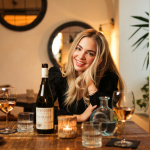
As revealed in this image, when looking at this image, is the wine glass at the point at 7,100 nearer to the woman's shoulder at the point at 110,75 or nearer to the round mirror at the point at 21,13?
the woman's shoulder at the point at 110,75

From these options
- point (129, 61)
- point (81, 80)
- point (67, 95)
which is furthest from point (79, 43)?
point (129, 61)

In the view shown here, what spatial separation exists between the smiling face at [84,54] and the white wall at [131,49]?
6.53ft

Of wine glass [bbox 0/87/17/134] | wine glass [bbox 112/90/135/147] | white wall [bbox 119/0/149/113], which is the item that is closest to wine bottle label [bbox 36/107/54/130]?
wine glass [bbox 0/87/17/134]

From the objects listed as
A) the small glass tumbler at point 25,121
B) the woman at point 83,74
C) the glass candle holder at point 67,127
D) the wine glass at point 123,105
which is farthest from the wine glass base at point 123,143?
the woman at point 83,74

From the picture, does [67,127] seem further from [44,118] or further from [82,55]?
[82,55]

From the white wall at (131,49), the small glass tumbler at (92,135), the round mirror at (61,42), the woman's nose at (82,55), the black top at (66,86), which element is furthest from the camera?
the round mirror at (61,42)

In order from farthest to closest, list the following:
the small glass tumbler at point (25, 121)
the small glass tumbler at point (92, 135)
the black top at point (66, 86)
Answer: the black top at point (66, 86) < the small glass tumbler at point (25, 121) < the small glass tumbler at point (92, 135)

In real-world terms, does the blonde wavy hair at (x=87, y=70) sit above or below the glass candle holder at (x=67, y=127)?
above

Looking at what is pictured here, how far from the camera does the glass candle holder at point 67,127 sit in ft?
3.14

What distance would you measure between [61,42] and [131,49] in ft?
4.13

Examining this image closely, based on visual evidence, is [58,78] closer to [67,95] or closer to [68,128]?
[67,95]

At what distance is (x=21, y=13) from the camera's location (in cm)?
428

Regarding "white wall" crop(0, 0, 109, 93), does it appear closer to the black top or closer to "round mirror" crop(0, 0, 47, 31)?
"round mirror" crop(0, 0, 47, 31)

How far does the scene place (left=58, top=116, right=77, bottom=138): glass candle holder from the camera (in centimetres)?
96
